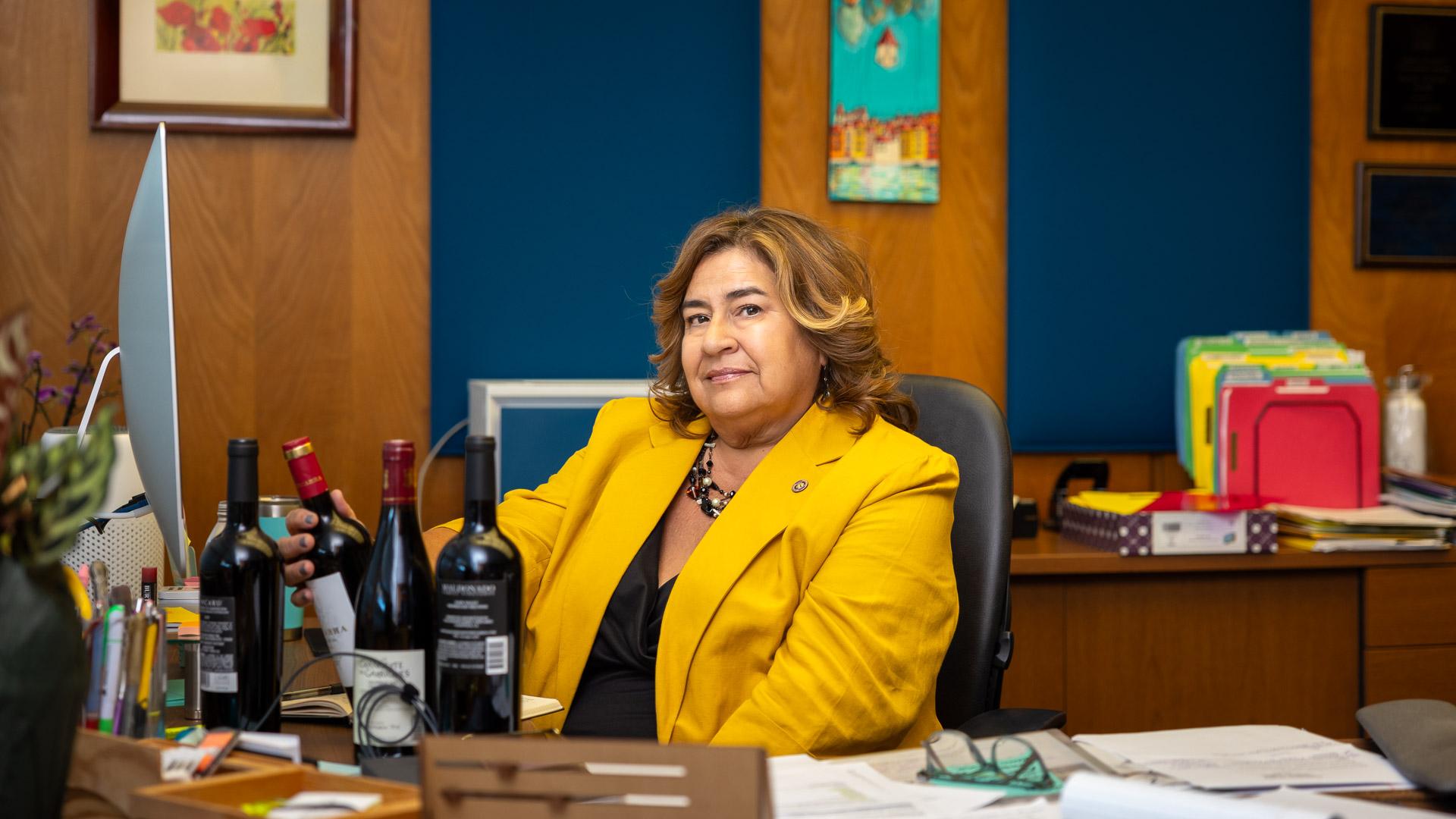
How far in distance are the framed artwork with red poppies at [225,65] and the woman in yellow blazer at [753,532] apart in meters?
1.36

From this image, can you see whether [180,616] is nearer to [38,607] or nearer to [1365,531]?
[38,607]

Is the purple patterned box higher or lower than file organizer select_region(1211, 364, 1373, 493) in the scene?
lower

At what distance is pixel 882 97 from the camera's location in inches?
127

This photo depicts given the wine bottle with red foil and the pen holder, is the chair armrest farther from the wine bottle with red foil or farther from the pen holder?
the pen holder

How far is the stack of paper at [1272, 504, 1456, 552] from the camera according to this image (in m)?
2.84

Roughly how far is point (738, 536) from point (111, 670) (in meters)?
0.89

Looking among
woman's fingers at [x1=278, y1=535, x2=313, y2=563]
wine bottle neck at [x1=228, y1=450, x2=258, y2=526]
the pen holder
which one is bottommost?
the pen holder

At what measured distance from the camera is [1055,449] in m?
3.32

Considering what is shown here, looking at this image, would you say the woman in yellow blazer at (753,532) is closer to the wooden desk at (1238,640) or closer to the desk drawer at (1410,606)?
the wooden desk at (1238,640)

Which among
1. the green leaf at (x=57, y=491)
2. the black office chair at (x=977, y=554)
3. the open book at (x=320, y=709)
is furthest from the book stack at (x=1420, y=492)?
the green leaf at (x=57, y=491)

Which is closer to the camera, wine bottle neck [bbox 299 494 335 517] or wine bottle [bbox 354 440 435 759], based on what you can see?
wine bottle [bbox 354 440 435 759]

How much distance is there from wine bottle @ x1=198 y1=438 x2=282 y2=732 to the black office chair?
947mm

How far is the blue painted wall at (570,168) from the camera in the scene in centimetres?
312

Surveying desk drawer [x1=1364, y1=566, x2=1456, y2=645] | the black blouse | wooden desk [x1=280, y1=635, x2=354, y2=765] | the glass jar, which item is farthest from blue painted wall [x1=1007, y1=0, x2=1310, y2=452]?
wooden desk [x1=280, y1=635, x2=354, y2=765]
